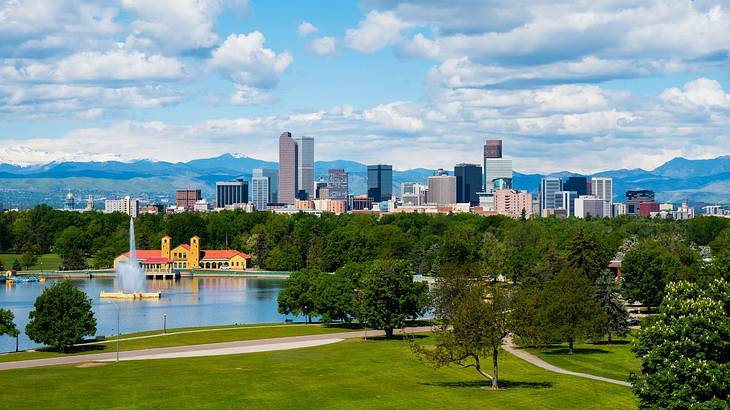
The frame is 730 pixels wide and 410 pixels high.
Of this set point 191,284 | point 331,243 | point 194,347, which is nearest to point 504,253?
point 331,243

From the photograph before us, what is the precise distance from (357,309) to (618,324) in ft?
65.9

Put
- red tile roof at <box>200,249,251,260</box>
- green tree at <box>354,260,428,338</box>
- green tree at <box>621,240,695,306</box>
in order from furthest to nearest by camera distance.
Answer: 1. red tile roof at <box>200,249,251,260</box>
2. green tree at <box>621,240,695,306</box>
3. green tree at <box>354,260,428,338</box>

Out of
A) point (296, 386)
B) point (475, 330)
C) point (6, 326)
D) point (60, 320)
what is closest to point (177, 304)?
point (60, 320)

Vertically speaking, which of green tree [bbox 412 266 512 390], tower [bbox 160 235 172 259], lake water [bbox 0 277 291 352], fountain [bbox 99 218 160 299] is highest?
tower [bbox 160 235 172 259]

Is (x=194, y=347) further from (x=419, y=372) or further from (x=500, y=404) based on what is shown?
(x=500, y=404)

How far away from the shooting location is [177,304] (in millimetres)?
118188

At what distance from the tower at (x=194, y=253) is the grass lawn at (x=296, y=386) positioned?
132 m

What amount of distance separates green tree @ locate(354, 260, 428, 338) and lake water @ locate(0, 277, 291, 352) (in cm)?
2176

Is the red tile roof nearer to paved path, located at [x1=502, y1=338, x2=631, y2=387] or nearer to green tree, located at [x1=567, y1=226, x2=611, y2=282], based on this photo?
green tree, located at [x1=567, y1=226, x2=611, y2=282]

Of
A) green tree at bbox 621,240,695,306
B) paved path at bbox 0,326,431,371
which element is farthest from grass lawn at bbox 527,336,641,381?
green tree at bbox 621,240,695,306

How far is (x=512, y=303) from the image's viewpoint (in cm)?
5259

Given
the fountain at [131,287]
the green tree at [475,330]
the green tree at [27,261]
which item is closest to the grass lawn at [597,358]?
the green tree at [475,330]

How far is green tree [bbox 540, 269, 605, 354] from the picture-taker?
67250 mm

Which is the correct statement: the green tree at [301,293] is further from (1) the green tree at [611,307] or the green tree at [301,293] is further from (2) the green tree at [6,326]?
(2) the green tree at [6,326]
